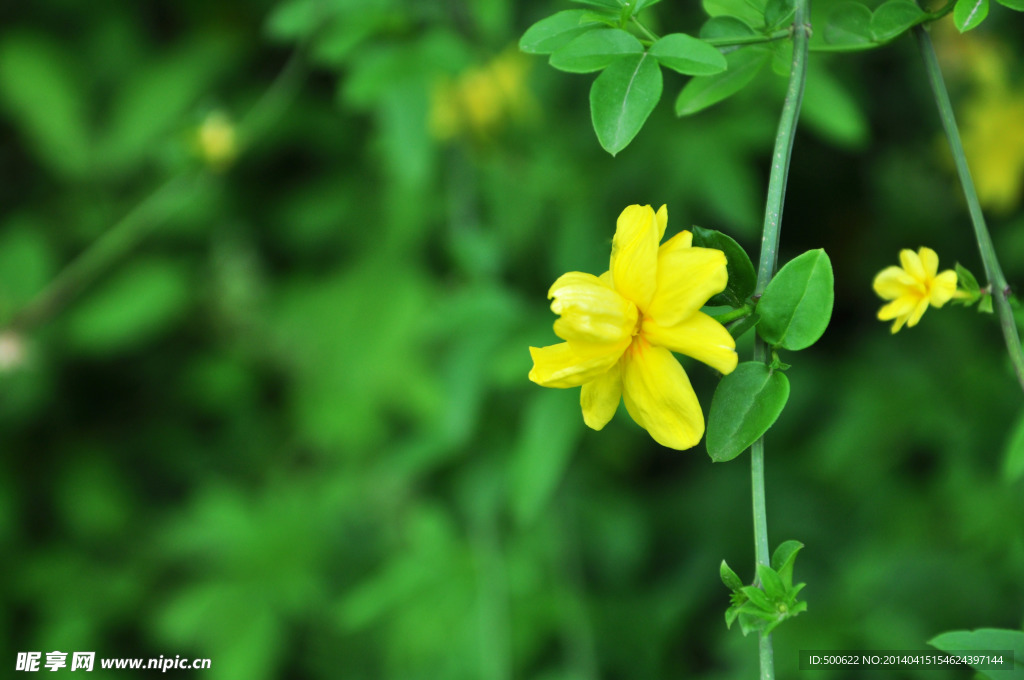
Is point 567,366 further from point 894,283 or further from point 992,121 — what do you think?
point 992,121

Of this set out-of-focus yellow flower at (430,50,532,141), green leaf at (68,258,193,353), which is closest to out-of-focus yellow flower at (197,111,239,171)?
out-of-focus yellow flower at (430,50,532,141)

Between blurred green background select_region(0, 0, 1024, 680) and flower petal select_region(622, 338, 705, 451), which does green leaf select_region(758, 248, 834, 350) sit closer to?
flower petal select_region(622, 338, 705, 451)

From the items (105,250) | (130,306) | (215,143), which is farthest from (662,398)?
(105,250)

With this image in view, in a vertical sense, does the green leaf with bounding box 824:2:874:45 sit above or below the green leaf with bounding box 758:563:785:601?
above

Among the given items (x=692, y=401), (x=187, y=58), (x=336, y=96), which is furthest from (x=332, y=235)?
(x=692, y=401)

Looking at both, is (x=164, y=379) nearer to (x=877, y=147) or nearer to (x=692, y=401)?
(x=877, y=147)

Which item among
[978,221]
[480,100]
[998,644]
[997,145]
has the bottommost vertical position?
[998,644]

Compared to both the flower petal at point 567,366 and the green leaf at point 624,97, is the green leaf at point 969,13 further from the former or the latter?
the flower petal at point 567,366
